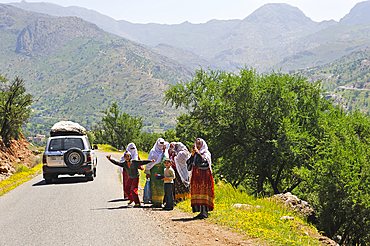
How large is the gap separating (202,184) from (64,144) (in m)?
10.6

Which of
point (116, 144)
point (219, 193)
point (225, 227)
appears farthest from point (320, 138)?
point (116, 144)

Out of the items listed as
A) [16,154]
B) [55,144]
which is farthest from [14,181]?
[16,154]

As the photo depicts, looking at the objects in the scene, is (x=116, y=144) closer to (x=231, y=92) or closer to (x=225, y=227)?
(x=231, y=92)

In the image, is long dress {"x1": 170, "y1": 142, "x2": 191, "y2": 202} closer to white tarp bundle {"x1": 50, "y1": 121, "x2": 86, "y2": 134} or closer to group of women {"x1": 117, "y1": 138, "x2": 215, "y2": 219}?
group of women {"x1": 117, "y1": 138, "x2": 215, "y2": 219}

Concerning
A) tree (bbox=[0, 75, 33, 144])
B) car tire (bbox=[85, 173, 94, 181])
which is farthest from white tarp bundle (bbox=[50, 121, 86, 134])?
tree (bbox=[0, 75, 33, 144])

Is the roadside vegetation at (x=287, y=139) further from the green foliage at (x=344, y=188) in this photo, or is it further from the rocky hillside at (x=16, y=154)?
the rocky hillside at (x=16, y=154)

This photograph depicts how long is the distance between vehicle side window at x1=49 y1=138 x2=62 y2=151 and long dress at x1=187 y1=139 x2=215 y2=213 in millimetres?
10257

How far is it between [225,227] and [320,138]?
15.9 metres

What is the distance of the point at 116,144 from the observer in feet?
283

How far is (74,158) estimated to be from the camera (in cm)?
1627

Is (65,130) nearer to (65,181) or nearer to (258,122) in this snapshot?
(65,181)

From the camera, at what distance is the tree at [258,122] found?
67.8 ft

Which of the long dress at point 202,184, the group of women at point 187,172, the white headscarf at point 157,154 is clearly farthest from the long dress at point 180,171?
the long dress at point 202,184

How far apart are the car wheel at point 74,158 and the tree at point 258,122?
9972 mm
